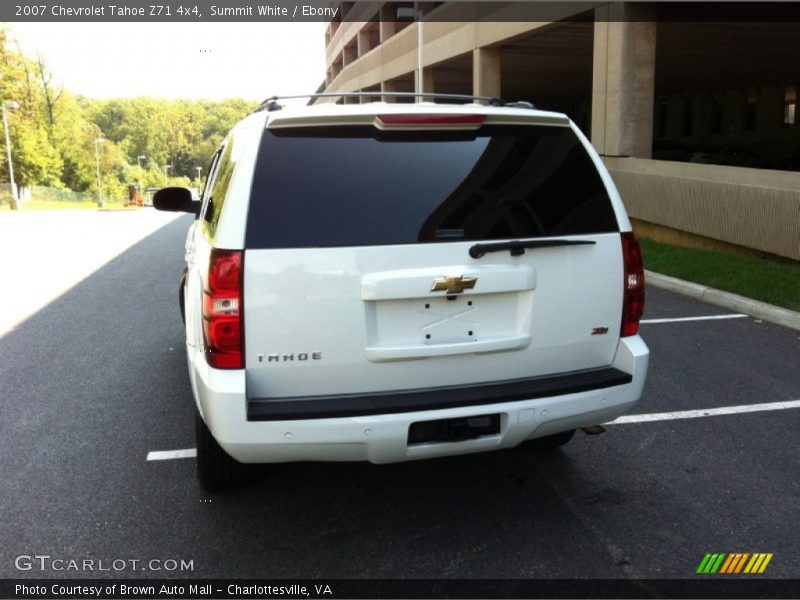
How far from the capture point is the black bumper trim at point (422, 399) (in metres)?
3.09

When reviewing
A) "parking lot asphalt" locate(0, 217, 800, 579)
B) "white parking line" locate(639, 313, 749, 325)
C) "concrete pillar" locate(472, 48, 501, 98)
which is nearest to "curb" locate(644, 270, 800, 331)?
"white parking line" locate(639, 313, 749, 325)

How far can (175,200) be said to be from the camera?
580 centimetres

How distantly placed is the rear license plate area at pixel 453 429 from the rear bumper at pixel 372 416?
0.02 metres

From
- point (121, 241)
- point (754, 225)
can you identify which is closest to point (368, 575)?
point (754, 225)

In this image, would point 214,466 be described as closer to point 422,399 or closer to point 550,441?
point 422,399

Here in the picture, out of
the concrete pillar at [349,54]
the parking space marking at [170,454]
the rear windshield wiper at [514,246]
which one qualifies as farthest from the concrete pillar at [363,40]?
the rear windshield wiper at [514,246]

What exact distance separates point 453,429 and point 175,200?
3508 millimetres

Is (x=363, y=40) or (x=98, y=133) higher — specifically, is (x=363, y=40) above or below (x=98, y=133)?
above

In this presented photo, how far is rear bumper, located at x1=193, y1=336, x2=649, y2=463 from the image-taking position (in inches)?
121

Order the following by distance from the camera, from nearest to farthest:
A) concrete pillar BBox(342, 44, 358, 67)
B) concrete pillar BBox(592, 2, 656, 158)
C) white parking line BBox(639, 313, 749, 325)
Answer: white parking line BBox(639, 313, 749, 325), concrete pillar BBox(592, 2, 656, 158), concrete pillar BBox(342, 44, 358, 67)

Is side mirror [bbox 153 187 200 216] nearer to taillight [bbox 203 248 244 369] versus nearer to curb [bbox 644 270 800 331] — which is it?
taillight [bbox 203 248 244 369]

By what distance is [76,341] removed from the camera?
24.4 ft

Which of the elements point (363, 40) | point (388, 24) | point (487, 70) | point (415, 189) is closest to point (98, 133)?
point (363, 40)

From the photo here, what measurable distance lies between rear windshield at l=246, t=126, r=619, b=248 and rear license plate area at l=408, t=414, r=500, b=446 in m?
0.80
